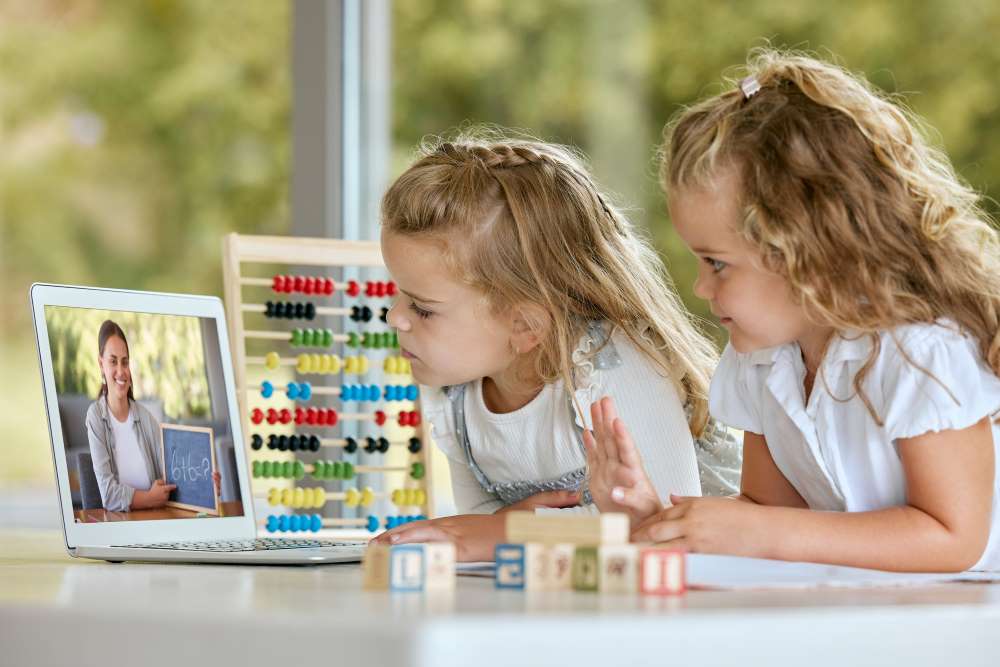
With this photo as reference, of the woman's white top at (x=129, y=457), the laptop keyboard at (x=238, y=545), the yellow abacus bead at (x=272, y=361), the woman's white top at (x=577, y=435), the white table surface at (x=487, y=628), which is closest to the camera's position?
the white table surface at (x=487, y=628)

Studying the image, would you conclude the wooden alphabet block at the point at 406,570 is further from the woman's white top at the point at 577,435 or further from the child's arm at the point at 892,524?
the woman's white top at the point at 577,435

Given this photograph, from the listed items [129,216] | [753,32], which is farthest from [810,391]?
[129,216]

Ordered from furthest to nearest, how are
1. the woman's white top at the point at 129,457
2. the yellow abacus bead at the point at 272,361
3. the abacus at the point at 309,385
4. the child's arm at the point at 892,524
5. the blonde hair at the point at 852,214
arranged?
the yellow abacus bead at the point at 272,361
the abacus at the point at 309,385
the woman's white top at the point at 129,457
the blonde hair at the point at 852,214
the child's arm at the point at 892,524

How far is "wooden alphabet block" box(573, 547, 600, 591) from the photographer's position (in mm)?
795

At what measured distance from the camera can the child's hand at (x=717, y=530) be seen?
1025mm

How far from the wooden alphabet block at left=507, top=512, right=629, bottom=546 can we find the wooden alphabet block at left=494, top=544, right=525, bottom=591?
0.01m

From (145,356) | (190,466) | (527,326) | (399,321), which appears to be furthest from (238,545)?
(527,326)

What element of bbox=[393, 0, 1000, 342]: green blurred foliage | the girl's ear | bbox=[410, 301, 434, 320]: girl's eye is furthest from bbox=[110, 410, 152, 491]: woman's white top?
bbox=[393, 0, 1000, 342]: green blurred foliage

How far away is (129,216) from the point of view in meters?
2.88

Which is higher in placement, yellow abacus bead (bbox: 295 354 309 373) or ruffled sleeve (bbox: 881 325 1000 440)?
yellow abacus bead (bbox: 295 354 309 373)

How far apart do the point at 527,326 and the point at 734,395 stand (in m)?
0.35

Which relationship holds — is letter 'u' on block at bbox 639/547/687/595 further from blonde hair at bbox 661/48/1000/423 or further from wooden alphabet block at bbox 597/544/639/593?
blonde hair at bbox 661/48/1000/423

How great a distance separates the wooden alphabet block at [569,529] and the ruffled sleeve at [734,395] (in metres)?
0.53

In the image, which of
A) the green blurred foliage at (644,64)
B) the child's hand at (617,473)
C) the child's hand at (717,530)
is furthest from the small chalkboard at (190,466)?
the green blurred foliage at (644,64)
